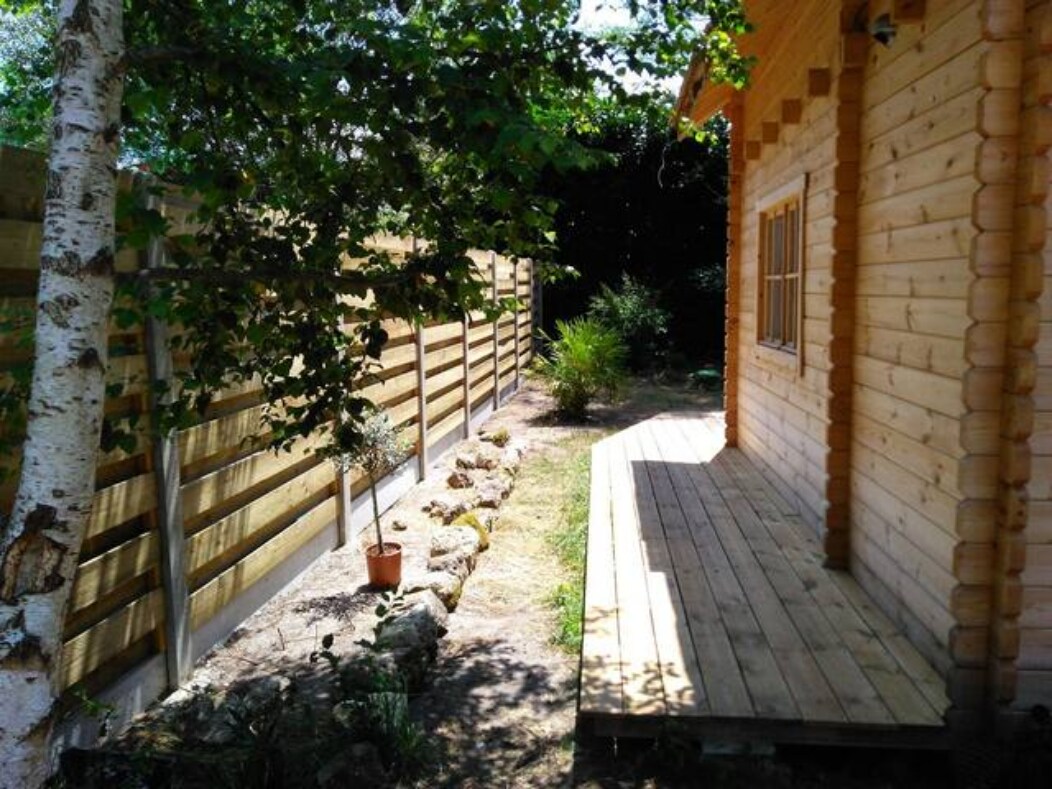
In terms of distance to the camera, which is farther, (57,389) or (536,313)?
(536,313)

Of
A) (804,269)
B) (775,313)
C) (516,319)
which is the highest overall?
(804,269)

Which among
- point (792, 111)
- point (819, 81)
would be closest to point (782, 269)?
point (792, 111)

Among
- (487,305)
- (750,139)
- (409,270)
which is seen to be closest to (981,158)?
(487,305)

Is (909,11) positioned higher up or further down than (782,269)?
higher up

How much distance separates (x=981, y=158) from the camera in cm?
270

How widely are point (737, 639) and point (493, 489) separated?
3509 millimetres

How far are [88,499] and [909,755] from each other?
8.44 feet

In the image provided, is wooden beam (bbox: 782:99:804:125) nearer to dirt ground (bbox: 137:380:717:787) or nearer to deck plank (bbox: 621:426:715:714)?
deck plank (bbox: 621:426:715:714)

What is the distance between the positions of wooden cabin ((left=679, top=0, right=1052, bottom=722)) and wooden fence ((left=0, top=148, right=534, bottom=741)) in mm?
1478

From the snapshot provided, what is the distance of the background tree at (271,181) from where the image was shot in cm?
185

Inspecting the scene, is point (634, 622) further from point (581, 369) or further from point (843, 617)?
point (581, 369)

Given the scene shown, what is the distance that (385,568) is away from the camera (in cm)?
462

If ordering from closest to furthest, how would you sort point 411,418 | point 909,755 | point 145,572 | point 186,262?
point 186,262 → point 909,755 → point 145,572 → point 411,418

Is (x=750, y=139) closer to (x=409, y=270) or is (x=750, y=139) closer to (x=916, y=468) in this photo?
(x=916, y=468)
